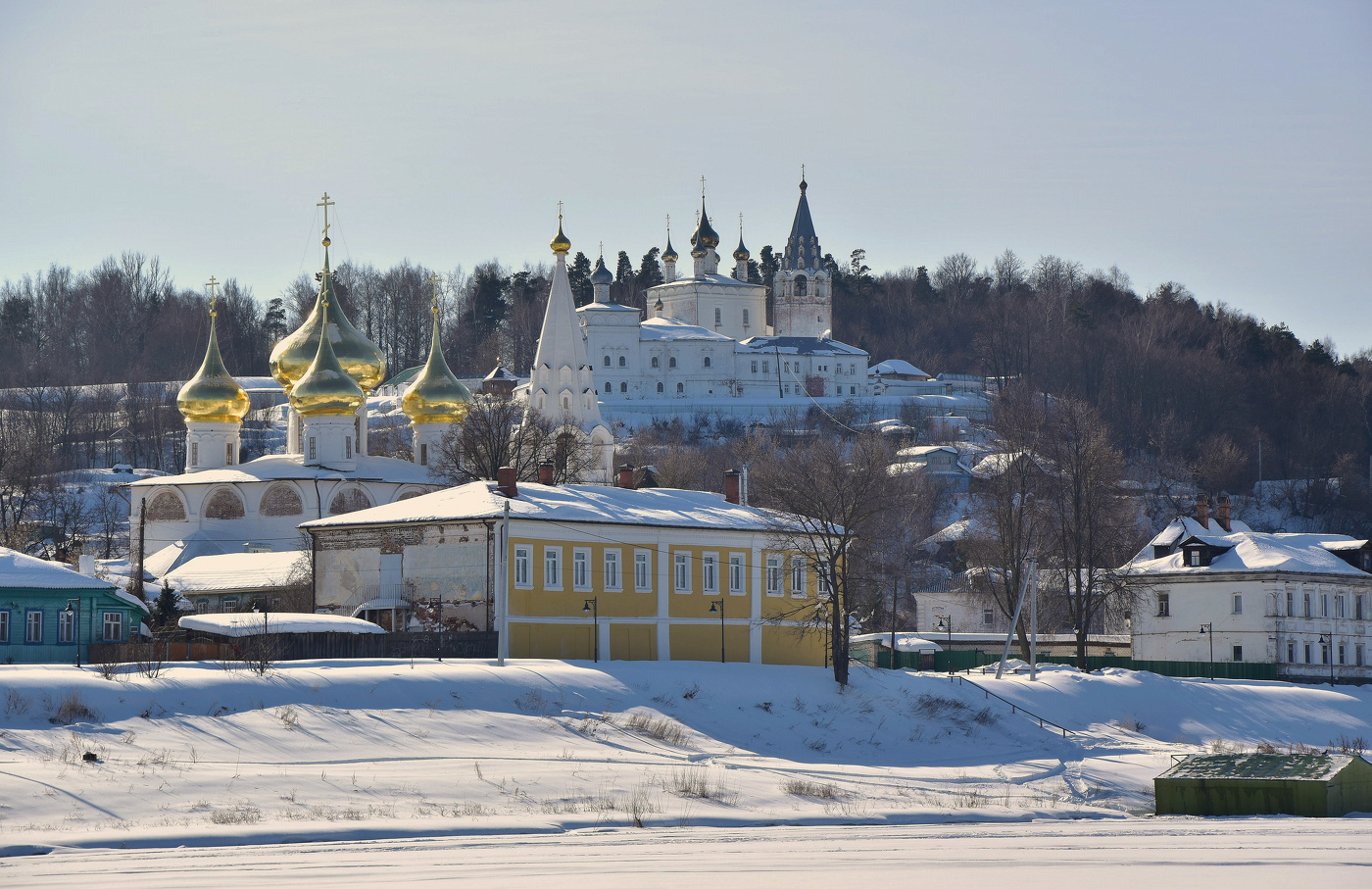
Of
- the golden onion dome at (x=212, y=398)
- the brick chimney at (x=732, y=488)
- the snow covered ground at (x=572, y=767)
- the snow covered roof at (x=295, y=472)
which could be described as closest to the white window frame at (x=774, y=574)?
the snow covered ground at (x=572, y=767)

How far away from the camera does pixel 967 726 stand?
33156 millimetres

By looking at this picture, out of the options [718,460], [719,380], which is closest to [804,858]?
[718,460]

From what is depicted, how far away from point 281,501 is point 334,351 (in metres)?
6.49

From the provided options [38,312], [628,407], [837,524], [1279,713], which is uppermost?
[38,312]

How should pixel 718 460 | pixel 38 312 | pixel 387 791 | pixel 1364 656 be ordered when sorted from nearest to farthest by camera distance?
pixel 387 791 < pixel 1364 656 < pixel 718 460 < pixel 38 312

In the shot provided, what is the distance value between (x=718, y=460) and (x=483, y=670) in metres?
59.3

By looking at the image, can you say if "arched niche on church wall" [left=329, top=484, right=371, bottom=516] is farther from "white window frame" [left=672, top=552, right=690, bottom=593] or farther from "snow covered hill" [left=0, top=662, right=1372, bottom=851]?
"snow covered hill" [left=0, top=662, right=1372, bottom=851]

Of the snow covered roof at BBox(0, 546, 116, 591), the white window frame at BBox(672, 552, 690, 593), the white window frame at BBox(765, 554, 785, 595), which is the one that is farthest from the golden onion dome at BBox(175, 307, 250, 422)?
the white window frame at BBox(765, 554, 785, 595)

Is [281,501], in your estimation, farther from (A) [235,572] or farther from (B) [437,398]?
(B) [437,398]

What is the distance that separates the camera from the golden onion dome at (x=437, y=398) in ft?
190

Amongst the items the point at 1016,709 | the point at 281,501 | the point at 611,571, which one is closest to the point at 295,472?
the point at 281,501

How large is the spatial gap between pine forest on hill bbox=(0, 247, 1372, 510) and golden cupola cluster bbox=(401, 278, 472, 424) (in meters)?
44.0

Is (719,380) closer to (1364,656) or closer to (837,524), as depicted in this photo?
(1364,656)

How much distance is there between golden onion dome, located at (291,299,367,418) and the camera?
54062 millimetres
